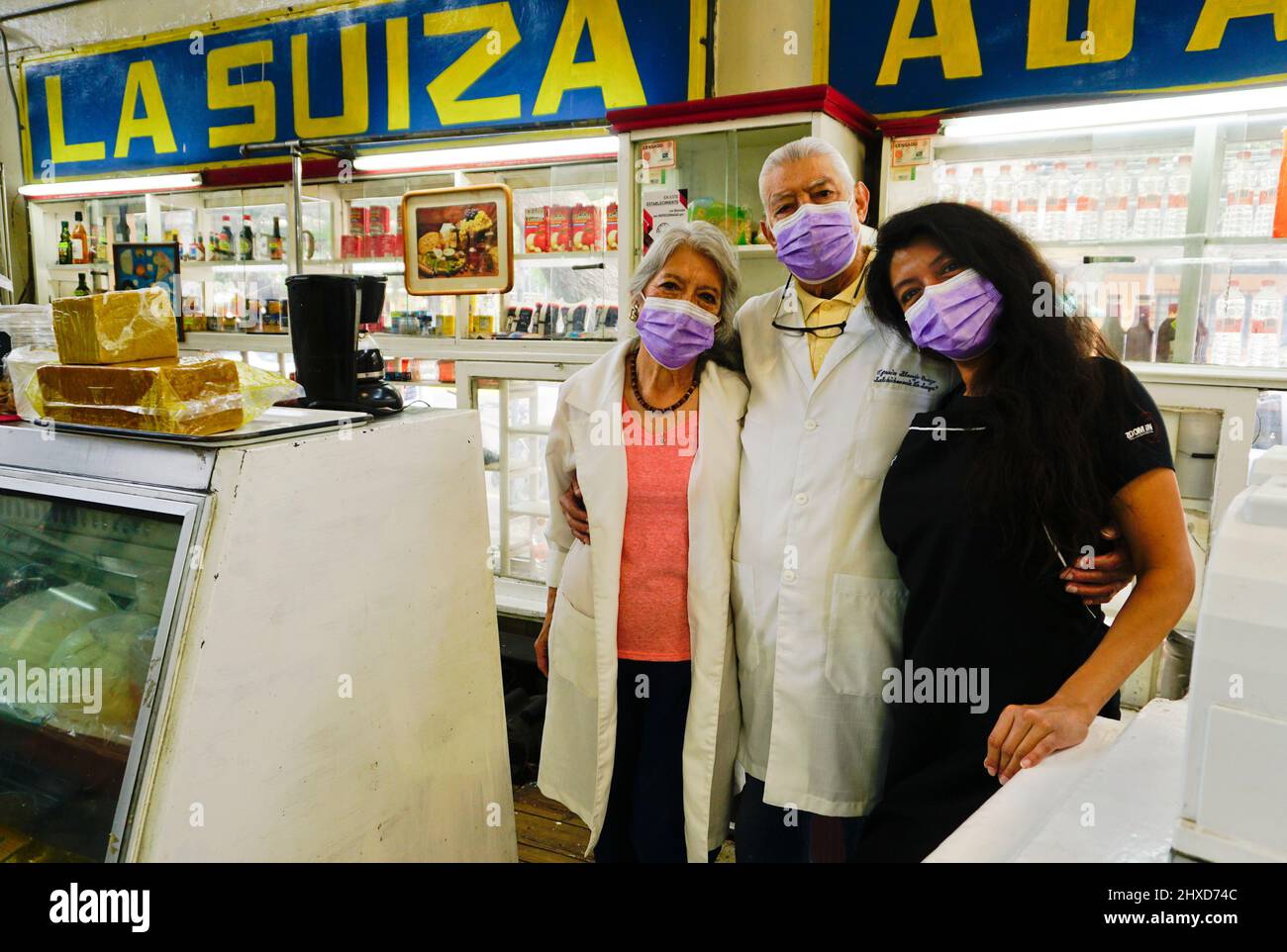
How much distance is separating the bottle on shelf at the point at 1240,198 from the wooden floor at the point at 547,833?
278cm

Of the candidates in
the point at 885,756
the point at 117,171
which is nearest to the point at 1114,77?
the point at 885,756

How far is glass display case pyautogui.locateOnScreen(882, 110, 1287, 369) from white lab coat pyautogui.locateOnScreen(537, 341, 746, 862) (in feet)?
5.92

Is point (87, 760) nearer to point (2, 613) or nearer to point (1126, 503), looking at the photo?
point (2, 613)

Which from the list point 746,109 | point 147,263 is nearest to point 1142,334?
point 746,109

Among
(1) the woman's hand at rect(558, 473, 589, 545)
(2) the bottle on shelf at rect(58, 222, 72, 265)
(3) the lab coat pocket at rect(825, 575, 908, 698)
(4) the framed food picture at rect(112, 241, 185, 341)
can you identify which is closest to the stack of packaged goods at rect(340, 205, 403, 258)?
(4) the framed food picture at rect(112, 241, 185, 341)

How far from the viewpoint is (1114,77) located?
3.30 meters

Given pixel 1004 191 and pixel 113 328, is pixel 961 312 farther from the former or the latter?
pixel 1004 191

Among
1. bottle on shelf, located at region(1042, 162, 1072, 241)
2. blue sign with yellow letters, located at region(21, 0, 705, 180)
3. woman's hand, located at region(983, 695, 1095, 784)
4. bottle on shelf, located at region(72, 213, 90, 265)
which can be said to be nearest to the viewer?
woman's hand, located at region(983, 695, 1095, 784)

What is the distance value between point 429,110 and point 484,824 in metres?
4.00

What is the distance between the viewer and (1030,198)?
3.46 meters

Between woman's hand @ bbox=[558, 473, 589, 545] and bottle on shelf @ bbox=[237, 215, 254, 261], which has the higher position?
bottle on shelf @ bbox=[237, 215, 254, 261]

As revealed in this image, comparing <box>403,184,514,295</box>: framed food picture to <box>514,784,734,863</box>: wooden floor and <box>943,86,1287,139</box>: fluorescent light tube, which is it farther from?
<box>514,784,734,863</box>: wooden floor

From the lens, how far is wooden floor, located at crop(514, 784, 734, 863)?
2771 millimetres
